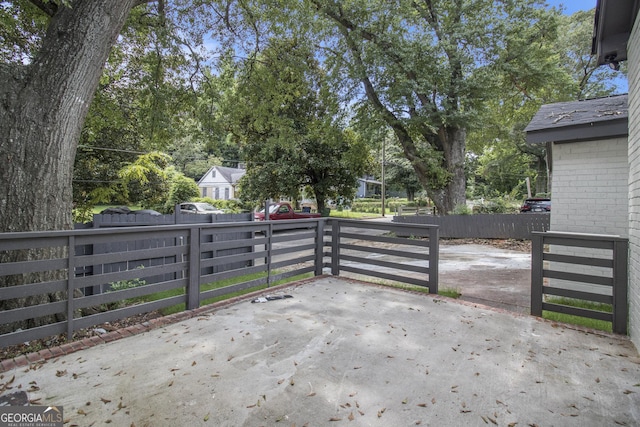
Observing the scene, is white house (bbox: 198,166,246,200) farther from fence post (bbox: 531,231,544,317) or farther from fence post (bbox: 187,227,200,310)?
fence post (bbox: 531,231,544,317)

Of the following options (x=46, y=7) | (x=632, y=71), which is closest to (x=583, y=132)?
(x=632, y=71)

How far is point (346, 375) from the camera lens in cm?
252

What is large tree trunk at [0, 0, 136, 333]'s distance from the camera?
3.19 metres

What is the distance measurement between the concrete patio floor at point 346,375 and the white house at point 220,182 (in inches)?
1243

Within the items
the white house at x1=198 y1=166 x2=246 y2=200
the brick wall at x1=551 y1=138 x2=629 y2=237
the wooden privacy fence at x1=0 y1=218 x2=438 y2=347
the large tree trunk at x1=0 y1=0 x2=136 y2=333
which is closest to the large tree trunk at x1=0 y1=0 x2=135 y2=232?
the large tree trunk at x1=0 y1=0 x2=136 y2=333

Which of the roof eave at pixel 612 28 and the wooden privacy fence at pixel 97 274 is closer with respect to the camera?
the wooden privacy fence at pixel 97 274

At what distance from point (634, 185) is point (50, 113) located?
5737 millimetres

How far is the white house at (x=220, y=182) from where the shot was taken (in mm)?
34188

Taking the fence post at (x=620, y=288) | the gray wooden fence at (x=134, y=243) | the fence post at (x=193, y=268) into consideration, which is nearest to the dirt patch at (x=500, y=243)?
the fence post at (x=620, y=288)

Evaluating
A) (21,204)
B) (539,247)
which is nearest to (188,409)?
(21,204)

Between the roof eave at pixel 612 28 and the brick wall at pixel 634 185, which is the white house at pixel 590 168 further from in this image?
the brick wall at pixel 634 185

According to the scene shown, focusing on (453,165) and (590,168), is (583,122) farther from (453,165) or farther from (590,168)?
(453,165)

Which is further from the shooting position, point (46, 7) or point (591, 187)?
point (591, 187)

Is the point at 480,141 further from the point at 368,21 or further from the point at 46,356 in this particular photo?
the point at 46,356
